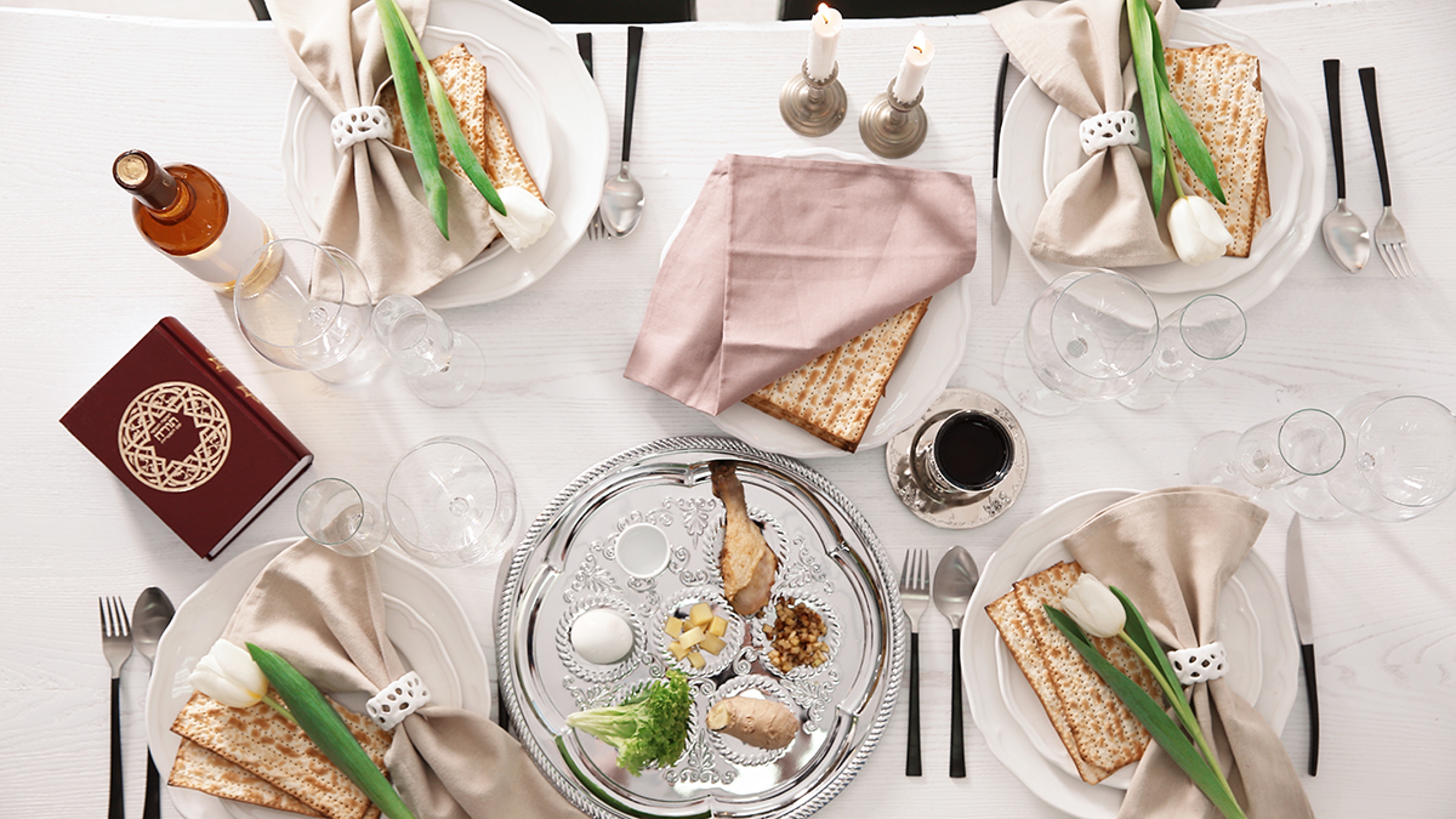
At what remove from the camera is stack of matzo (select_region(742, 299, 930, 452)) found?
1.06 m

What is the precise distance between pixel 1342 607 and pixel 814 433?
0.76 metres

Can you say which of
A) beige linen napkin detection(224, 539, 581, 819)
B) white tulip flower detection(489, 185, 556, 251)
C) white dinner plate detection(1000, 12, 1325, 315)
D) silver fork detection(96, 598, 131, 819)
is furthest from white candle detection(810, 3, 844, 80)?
silver fork detection(96, 598, 131, 819)

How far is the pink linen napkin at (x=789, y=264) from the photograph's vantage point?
105 centimetres

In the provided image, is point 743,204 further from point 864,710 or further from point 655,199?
point 864,710

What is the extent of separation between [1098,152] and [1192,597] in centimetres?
59

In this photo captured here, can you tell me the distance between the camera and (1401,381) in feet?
3.84

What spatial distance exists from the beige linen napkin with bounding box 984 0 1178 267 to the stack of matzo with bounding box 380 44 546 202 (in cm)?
68

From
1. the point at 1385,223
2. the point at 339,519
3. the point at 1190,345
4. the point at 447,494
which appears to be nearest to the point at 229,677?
the point at 339,519

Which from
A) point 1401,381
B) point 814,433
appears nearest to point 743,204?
point 814,433

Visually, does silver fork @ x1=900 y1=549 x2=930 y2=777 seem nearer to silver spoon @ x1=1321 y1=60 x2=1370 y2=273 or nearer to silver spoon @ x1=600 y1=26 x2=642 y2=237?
silver spoon @ x1=600 y1=26 x2=642 y2=237

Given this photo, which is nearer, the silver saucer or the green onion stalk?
the green onion stalk

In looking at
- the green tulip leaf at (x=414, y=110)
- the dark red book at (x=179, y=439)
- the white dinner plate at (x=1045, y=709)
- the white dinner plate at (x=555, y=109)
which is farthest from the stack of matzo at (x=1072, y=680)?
the dark red book at (x=179, y=439)

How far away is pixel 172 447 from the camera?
3.39ft

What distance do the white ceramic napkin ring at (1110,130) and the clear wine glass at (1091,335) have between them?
6.5 inches
